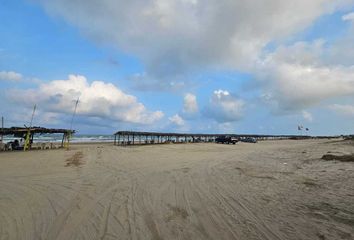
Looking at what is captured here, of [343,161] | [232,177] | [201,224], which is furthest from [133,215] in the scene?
[343,161]

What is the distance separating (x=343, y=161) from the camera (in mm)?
16312

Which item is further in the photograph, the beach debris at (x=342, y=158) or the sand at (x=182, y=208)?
the beach debris at (x=342, y=158)

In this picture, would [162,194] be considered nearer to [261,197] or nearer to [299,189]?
[261,197]

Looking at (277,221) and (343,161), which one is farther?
(343,161)

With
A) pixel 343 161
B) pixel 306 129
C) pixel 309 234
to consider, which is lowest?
pixel 309 234

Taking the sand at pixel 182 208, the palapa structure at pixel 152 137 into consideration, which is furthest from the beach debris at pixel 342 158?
the palapa structure at pixel 152 137

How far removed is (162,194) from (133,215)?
2336 mm

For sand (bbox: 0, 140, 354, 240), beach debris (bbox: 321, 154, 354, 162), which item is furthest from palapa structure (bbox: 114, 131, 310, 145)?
sand (bbox: 0, 140, 354, 240)

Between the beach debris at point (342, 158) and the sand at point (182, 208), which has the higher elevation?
the beach debris at point (342, 158)

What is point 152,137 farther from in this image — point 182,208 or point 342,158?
point 182,208

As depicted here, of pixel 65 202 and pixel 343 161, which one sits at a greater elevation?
pixel 343 161

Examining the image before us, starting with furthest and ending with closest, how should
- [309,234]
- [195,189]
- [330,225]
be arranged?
[195,189] < [330,225] < [309,234]

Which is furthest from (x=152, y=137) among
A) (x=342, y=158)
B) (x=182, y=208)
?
(x=182, y=208)

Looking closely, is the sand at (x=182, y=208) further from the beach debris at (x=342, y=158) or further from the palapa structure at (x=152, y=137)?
the palapa structure at (x=152, y=137)
